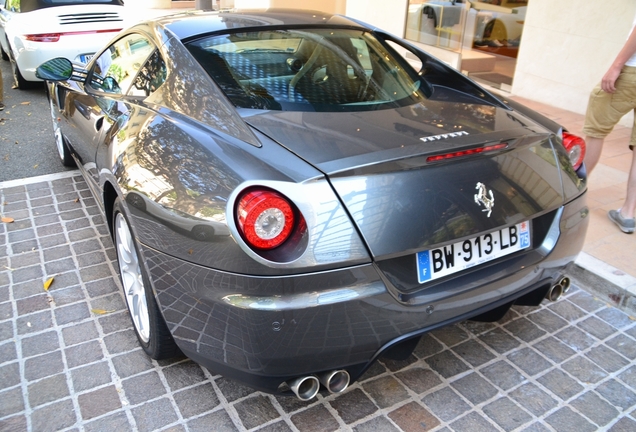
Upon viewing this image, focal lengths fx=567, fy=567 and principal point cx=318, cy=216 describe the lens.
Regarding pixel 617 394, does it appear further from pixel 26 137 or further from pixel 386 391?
pixel 26 137

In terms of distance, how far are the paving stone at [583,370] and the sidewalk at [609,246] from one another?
2.19ft

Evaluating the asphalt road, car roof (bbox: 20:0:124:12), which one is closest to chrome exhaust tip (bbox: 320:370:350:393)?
the asphalt road

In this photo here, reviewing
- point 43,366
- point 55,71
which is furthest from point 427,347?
point 55,71

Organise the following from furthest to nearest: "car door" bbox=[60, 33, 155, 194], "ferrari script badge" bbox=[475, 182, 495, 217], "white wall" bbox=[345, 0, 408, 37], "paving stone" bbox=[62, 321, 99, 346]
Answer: "white wall" bbox=[345, 0, 408, 37] < "car door" bbox=[60, 33, 155, 194] < "paving stone" bbox=[62, 321, 99, 346] < "ferrari script badge" bbox=[475, 182, 495, 217]

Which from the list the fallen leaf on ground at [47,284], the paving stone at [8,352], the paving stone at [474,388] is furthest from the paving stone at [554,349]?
the fallen leaf on ground at [47,284]

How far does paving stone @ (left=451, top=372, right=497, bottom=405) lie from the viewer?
8.48 ft

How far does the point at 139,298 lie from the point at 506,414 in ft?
5.90

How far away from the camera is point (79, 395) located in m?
2.57

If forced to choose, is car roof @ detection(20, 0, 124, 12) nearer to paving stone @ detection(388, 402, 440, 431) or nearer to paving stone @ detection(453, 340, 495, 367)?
paving stone @ detection(453, 340, 495, 367)

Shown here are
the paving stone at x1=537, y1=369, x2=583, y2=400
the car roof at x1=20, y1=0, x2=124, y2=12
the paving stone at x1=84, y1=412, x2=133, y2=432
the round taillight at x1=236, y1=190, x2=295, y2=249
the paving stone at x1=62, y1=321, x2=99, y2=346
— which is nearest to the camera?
the round taillight at x1=236, y1=190, x2=295, y2=249

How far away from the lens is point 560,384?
2682mm

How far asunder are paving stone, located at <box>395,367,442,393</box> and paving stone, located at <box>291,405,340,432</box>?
43 centimetres

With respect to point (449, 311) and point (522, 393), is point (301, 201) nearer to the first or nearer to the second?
point (449, 311)

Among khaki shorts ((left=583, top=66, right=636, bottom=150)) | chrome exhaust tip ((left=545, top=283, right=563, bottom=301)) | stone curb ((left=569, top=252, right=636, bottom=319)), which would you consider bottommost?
stone curb ((left=569, top=252, right=636, bottom=319))
